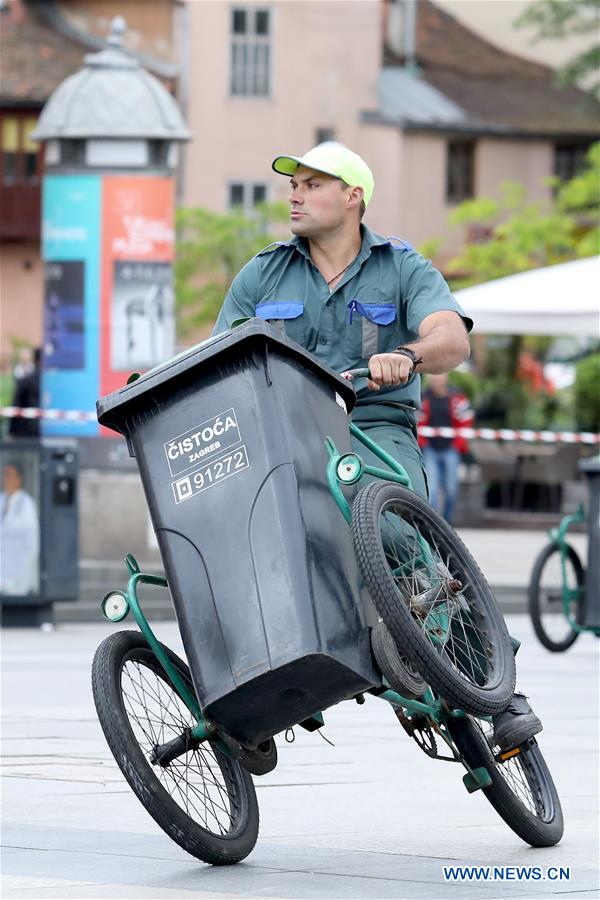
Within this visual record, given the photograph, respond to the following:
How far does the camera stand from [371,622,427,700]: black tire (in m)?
5.29

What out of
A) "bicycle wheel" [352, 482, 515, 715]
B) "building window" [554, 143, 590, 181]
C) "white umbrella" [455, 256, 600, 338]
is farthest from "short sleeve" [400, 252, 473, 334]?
"building window" [554, 143, 590, 181]

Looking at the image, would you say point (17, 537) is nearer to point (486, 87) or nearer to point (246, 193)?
point (246, 193)

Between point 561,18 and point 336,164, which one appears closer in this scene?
point 336,164

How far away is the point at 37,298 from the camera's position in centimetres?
5712

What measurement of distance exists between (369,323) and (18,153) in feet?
177

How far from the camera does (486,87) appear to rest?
6144cm

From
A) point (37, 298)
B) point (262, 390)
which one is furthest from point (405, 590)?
point (37, 298)

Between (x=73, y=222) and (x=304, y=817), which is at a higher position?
(x=73, y=222)

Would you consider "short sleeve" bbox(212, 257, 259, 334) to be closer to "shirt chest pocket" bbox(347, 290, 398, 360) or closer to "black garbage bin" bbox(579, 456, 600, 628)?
"shirt chest pocket" bbox(347, 290, 398, 360)

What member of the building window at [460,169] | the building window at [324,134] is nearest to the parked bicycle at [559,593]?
the building window at [324,134]

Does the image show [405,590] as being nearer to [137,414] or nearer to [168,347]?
[137,414]

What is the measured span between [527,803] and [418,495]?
1039 millimetres

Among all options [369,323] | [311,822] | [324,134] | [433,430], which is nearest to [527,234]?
[324,134]

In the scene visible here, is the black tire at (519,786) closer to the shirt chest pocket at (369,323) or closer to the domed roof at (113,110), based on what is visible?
the shirt chest pocket at (369,323)
